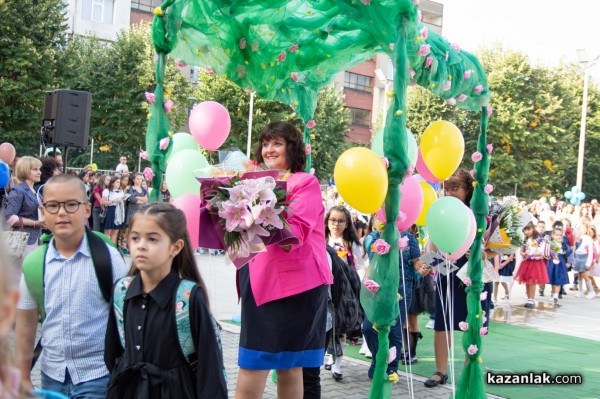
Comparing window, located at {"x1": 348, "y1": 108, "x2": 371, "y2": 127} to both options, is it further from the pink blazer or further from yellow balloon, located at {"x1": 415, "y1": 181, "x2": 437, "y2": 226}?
the pink blazer

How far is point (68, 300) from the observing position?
2.86m

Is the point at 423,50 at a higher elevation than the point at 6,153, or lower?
higher

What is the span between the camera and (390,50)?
4531mm

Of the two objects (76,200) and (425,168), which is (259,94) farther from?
(76,200)

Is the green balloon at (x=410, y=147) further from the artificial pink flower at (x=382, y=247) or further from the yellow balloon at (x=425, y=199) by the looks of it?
the yellow balloon at (x=425, y=199)

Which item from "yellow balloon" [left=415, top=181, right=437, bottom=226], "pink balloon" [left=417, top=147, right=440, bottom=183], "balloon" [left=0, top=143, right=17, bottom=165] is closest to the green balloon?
"pink balloon" [left=417, top=147, right=440, bottom=183]

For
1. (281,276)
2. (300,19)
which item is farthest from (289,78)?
(281,276)

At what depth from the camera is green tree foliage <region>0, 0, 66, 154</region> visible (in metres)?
21.7

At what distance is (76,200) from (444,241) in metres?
3.05

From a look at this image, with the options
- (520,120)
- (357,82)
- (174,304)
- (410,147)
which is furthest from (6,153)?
(357,82)

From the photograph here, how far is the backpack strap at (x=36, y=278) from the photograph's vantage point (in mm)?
→ 2902

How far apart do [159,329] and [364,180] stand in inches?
75.9

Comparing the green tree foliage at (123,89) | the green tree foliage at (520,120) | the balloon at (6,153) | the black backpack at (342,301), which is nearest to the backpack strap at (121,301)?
the black backpack at (342,301)

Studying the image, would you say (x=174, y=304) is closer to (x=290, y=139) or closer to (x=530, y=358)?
(x=290, y=139)
